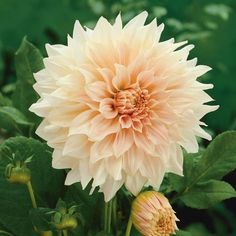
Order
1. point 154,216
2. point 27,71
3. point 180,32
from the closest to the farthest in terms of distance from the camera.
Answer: point 154,216 → point 27,71 → point 180,32

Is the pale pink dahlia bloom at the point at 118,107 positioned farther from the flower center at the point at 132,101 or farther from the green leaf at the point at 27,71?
the green leaf at the point at 27,71

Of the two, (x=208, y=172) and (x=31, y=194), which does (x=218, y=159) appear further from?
(x=31, y=194)

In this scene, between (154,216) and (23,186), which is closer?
(154,216)

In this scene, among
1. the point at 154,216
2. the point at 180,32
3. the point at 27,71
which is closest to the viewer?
the point at 154,216

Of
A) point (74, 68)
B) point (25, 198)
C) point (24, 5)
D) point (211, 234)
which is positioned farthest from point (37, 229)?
point (24, 5)

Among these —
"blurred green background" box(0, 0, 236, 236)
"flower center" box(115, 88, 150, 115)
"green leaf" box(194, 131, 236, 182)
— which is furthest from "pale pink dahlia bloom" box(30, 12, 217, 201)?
"blurred green background" box(0, 0, 236, 236)

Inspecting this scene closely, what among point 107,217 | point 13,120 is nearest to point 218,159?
point 107,217

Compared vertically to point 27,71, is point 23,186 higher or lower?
lower
